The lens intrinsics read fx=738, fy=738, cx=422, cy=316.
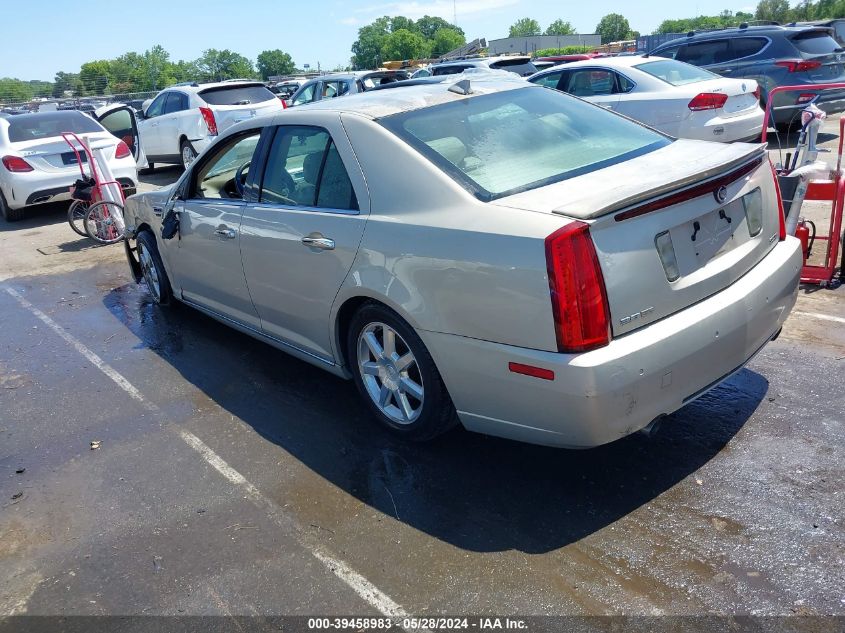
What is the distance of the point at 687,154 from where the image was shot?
366 cm

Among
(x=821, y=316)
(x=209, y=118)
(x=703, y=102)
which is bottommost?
(x=821, y=316)

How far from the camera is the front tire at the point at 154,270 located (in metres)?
6.23

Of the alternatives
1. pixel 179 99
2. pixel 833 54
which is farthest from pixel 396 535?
pixel 179 99

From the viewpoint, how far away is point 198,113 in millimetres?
14086

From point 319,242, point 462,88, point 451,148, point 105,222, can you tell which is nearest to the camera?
point 451,148

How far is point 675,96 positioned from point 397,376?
7613 millimetres

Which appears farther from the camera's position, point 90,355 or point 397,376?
point 90,355

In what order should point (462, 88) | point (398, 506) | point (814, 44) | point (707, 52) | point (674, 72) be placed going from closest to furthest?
point (398, 506) → point (462, 88) → point (674, 72) → point (814, 44) → point (707, 52)

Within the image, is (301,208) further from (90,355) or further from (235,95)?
(235,95)

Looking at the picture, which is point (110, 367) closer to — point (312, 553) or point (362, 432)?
point (362, 432)

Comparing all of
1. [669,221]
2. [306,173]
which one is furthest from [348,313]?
[669,221]

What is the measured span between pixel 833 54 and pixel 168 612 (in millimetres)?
13153

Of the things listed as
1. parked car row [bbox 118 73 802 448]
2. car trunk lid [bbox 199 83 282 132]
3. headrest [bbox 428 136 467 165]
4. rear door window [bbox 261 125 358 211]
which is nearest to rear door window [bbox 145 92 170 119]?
car trunk lid [bbox 199 83 282 132]

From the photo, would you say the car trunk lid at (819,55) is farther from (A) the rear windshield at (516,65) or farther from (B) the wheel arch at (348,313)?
(B) the wheel arch at (348,313)
